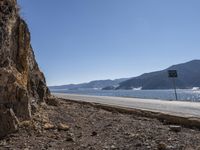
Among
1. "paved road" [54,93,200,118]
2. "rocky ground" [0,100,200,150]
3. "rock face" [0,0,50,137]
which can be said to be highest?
"rock face" [0,0,50,137]

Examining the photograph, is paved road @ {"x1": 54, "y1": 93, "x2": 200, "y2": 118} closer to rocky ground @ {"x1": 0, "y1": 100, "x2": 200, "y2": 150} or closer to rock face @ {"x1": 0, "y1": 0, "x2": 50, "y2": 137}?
rocky ground @ {"x1": 0, "y1": 100, "x2": 200, "y2": 150}

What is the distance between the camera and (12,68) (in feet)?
37.3

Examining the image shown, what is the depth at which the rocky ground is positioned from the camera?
949cm

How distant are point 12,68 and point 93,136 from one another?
3.45 metres

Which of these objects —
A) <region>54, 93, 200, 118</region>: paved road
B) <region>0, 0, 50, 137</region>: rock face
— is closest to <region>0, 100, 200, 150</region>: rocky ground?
<region>0, 0, 50, 137</region>: rock face

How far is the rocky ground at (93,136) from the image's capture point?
949 cm

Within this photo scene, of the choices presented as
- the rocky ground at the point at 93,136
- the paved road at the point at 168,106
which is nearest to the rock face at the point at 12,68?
the rocky ground at the point at 93,136

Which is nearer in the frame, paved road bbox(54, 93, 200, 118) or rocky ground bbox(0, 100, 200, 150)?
rocky ground bbox(0, 100, 200, 150)

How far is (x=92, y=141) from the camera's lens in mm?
10297

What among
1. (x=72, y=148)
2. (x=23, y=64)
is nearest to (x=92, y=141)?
(x=72, y=148)

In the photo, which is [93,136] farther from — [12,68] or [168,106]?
[168,106]

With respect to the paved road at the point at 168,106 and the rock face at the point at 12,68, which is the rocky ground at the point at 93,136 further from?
the paved road at the point at 168,106

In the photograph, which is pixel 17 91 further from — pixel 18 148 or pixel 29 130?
pixel 18 148

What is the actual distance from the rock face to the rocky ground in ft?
1.41
